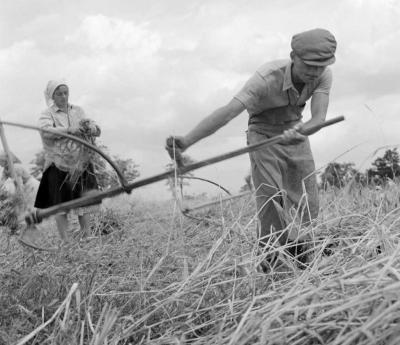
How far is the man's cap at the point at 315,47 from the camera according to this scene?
3.11 meters

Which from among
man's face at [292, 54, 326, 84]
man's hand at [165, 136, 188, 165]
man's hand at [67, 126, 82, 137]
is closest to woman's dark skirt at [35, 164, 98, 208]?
man's hand at [67, 126, 82, 137]

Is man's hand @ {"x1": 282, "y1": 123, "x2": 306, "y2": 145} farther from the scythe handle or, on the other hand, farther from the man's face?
the man's face

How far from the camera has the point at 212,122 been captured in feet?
10.2

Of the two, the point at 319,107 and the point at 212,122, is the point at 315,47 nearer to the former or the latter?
the point at 319,107

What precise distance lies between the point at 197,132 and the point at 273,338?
130 centimetres

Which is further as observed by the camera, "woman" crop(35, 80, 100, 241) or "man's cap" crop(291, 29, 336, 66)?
"woman" crop(35, 80, 100, 241)

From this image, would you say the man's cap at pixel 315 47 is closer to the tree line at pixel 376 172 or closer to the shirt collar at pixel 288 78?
the shirt collar at pixel 288 78

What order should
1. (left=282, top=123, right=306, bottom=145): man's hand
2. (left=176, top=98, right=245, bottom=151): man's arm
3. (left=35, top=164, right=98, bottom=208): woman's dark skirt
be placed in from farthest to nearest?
(left=35, top=164, right=98, bottom=208): woman's dark skirt, (left=176, top=98, right=245, bottom=151): man's arm, (left=282, top=123, right=306, bottom=145): man's hand

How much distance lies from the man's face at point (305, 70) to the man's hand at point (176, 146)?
65cm

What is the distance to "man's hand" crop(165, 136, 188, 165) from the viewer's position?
2.86 metres

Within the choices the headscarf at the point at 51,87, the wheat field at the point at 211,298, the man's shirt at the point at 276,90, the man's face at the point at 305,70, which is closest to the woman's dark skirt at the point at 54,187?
the headscarf at the point at 51,87

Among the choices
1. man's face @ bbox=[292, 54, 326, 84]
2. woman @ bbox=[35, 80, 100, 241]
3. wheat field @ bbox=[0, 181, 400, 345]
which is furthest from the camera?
woman @ bbox=[35, 80, 100, 241]

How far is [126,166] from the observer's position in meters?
4.28

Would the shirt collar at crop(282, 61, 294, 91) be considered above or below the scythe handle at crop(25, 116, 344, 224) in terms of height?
above
